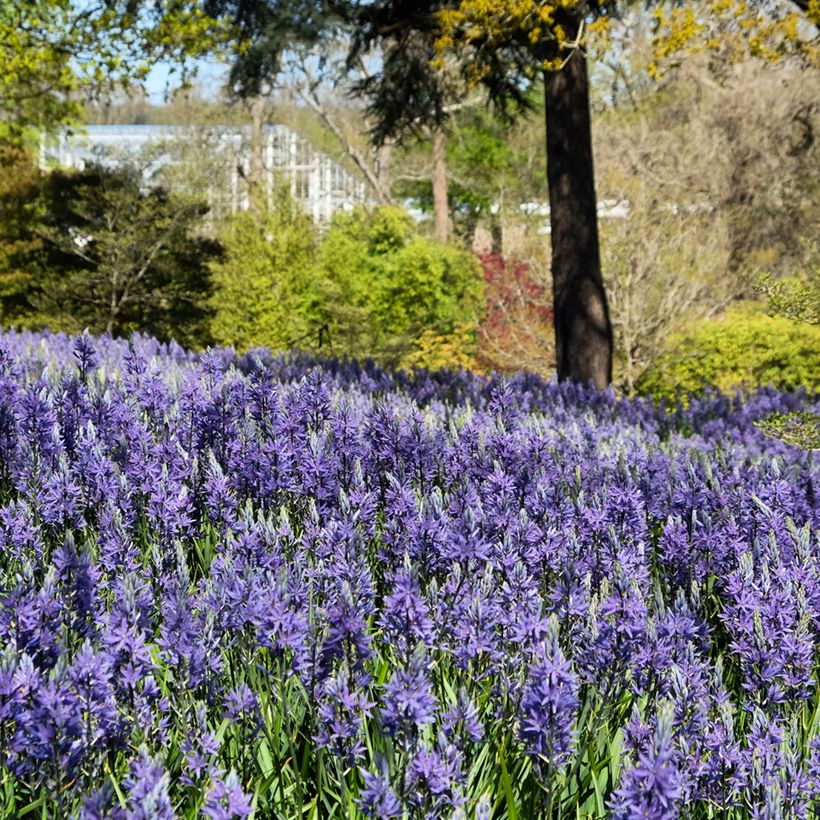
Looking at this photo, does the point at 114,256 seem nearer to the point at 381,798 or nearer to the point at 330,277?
the point at 330,277

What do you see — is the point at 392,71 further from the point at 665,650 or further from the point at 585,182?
the point at 665,650

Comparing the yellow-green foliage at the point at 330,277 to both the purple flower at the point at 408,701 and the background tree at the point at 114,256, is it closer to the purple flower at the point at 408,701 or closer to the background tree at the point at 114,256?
the background tree at the point at 114,256

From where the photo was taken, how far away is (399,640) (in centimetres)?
210

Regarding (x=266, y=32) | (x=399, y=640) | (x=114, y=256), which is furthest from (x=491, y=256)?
(x=399, y=640)

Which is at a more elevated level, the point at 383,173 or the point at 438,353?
the point at 383,173

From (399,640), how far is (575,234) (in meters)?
9.72

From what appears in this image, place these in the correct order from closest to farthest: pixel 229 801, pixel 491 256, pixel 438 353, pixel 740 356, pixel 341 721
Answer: pixel 229 801 → pixel 341 721 → pixel 740 356 → pixel 438 353 → pixel 491 256

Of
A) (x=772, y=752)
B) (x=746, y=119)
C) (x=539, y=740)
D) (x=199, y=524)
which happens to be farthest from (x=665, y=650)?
(x=746, y=119)

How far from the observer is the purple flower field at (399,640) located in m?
1.87

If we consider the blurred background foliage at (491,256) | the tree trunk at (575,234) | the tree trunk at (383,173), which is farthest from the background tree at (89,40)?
the tree trunk at (383,173)

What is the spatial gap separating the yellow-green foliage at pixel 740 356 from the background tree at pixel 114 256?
1088 cm

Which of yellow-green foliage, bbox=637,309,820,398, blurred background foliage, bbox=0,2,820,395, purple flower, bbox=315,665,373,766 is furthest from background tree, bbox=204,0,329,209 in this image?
purple flower, bbox=315,665,373,766

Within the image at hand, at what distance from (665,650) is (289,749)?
0.83 m

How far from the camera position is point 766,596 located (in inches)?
98.0
